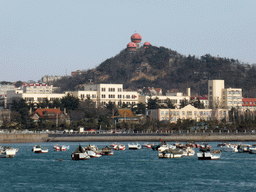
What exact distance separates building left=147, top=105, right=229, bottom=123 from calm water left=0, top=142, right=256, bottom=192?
254 ft

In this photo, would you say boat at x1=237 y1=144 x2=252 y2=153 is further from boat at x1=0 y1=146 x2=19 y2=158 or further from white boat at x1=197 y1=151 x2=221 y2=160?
boat at x1=0 y1=146 x2=19 y2=158

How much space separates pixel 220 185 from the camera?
59.8m

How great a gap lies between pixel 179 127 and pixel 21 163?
7213 centimetres

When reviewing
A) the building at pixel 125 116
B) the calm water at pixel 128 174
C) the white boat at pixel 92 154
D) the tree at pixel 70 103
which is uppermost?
the tree at pixel 70 103

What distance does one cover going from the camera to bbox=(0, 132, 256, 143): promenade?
138 meters

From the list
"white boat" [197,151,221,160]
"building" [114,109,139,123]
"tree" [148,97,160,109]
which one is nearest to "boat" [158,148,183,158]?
"white boat" [197,151,221,160]

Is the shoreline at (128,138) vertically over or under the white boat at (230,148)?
over

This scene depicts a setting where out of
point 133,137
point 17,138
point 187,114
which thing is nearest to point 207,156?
point 133,137

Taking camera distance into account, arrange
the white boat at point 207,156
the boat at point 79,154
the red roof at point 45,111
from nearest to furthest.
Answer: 1. the white boat at point 207,156
2. the boat at point 79,154
3. the red roof at point 45,111

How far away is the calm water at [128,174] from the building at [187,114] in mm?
77567

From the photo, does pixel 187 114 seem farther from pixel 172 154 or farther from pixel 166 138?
pixel 172 154

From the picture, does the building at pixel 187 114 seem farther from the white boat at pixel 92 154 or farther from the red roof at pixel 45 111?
the white boat at pixel 92 154

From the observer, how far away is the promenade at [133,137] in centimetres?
13812

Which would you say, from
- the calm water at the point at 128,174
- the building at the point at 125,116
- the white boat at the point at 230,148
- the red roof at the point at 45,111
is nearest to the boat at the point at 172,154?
the calm water at the point at 128,174
